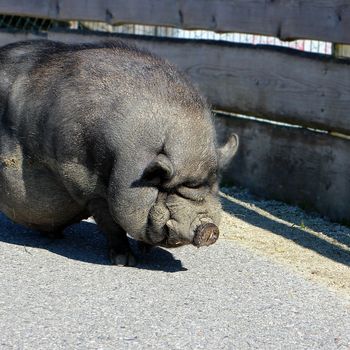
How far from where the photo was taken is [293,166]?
8.54 m

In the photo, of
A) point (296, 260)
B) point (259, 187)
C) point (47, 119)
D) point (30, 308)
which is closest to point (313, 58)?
point (259, 187)

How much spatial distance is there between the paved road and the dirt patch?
0.25m

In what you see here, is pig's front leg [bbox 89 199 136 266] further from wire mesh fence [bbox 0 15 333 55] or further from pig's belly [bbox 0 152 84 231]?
wire mesh fence [bbox 0 15 333 55]

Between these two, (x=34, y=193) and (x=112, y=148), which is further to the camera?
(x=34, y=193)

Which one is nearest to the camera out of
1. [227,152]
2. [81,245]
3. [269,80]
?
[227,152]

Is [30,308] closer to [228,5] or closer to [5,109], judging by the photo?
[5,109]

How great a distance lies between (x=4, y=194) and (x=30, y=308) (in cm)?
155

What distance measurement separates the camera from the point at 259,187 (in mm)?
8922

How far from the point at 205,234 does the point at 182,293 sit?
43 cm

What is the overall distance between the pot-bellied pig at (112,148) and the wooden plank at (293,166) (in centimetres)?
166

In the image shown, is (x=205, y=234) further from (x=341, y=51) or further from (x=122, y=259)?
(x=341, y=51)

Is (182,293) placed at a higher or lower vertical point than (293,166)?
lower

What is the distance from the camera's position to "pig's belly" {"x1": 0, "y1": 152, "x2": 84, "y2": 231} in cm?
677

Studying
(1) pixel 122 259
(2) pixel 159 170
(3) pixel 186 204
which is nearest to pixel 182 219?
(3) pixel 186 204
